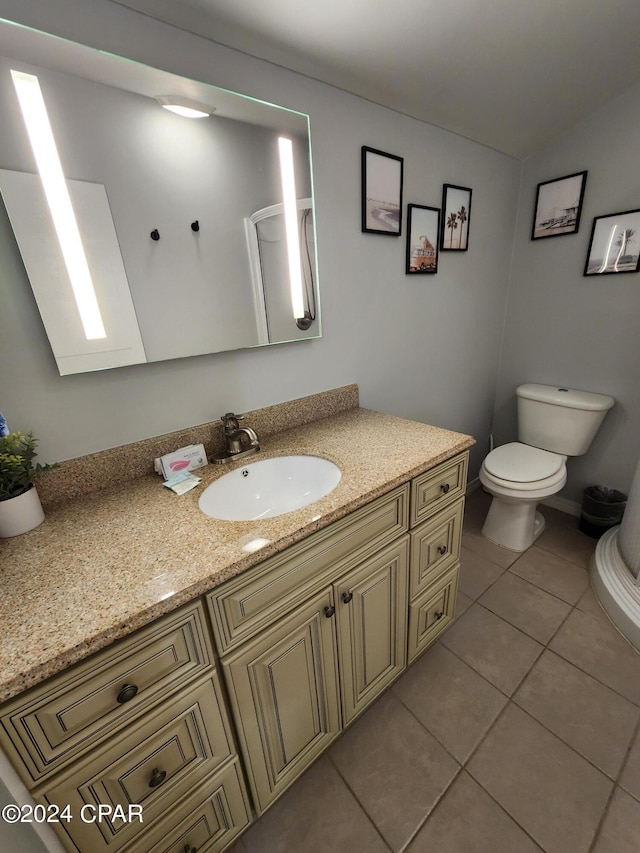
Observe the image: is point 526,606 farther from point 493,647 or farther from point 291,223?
point 291,223

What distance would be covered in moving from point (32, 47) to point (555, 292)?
2.27 meters

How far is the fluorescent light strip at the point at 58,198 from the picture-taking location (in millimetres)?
777

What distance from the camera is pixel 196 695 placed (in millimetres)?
719

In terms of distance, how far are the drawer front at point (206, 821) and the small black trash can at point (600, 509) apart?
2054 mm

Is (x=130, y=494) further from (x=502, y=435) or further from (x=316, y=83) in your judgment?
(x=502, y=435)

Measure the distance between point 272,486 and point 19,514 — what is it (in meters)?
0.64

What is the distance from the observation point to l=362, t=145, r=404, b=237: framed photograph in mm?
1346

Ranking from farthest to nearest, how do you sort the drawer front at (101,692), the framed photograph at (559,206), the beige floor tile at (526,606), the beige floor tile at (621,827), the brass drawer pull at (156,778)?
the framed photograph at (559,206), the beige floor tile at (526,606), the beige floor tile at (621,827), the brass drawer pull at (156,778), the drawer front at (101,692)

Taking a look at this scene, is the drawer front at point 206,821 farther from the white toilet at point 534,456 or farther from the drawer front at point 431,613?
the white toilet at point 534,456

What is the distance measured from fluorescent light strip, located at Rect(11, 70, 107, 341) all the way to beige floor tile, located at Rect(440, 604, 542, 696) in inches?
67.2

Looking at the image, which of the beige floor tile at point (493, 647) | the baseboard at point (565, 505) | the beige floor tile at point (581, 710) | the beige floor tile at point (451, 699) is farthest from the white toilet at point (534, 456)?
the beige floor tile at point (451, 699)

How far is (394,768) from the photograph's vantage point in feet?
3.57

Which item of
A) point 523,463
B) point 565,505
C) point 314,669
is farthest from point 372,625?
point 565,505

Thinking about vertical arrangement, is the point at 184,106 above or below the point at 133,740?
above
